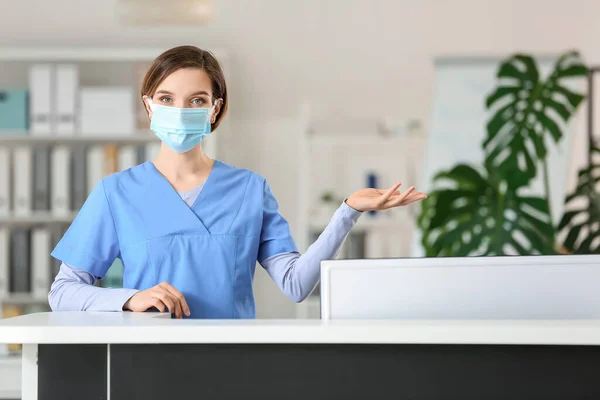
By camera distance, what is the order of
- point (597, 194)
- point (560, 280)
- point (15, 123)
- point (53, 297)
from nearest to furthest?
point (560, 280), point (53, 297), point (597, 194), point (15, 123)

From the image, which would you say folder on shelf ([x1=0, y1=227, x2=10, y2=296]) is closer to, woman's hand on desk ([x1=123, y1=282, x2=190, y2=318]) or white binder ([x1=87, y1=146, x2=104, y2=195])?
white binder ([x1=87, y1=146, x2=104, y2=195])

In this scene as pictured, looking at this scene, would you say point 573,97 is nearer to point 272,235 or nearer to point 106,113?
point 272,235

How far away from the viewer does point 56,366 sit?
1061 mm

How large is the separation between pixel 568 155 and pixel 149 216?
10.5ft

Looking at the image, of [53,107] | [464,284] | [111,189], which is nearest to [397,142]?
[53,107]

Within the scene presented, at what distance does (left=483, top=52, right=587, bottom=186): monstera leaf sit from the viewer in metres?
2.86

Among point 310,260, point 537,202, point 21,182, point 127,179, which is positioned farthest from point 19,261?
point 310,260

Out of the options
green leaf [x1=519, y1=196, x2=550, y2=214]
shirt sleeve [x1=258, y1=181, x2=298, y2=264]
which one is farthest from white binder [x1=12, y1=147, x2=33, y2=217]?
shirt sleeve [x1=258, y1=181, x2=298, y2=264]

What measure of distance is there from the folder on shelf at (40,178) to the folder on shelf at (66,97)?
0.54 ft

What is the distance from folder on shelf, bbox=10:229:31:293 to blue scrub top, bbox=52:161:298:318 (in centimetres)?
270

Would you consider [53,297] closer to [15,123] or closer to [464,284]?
[464,284]

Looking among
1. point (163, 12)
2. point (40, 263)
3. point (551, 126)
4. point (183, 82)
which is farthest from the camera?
point (40, 263)

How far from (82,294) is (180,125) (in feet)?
Result: 1.21

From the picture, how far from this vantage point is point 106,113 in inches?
159
